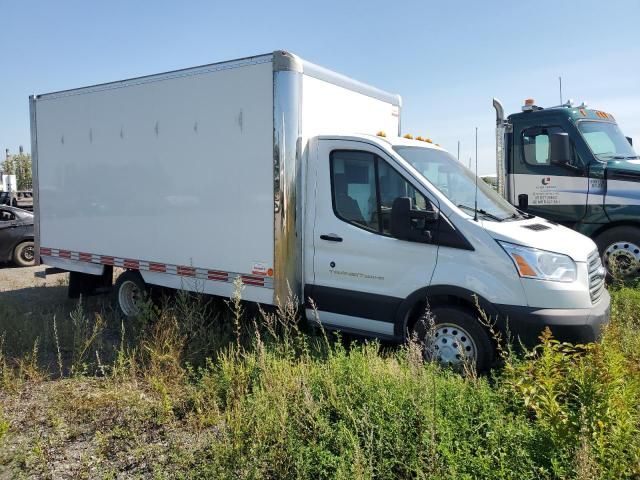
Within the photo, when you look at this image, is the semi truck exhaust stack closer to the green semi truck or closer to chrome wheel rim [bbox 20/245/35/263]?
the green semi truck

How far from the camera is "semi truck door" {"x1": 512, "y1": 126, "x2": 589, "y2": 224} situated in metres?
8.09

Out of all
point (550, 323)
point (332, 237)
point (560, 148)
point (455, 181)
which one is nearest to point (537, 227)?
point (455, 181)

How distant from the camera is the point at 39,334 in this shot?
624 cm

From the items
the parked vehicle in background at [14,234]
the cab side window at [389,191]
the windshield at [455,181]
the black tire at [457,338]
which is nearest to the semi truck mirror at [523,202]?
the windshield at [455,181]

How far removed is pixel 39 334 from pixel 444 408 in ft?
15.8

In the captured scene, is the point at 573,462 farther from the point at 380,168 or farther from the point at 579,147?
the point at 579,147

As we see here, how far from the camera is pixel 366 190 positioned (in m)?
5.30

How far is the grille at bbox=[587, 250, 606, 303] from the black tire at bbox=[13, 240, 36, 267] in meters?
12.0

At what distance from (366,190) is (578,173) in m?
4.37

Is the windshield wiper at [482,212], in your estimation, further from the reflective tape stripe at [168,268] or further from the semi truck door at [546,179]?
the semi truck door at [546,179]

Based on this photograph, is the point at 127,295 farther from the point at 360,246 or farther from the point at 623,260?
the point at 623,260

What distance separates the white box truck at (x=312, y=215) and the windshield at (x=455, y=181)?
2 cm

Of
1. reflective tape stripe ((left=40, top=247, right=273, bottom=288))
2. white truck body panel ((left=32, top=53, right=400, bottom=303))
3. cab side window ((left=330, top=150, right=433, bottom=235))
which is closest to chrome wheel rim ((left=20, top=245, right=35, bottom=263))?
reflective tape stripe ((left=40, top=247, right=273, bottom=288))

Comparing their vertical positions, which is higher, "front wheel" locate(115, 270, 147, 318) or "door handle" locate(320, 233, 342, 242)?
"door handle" locate(320, 233, 342, 242)
